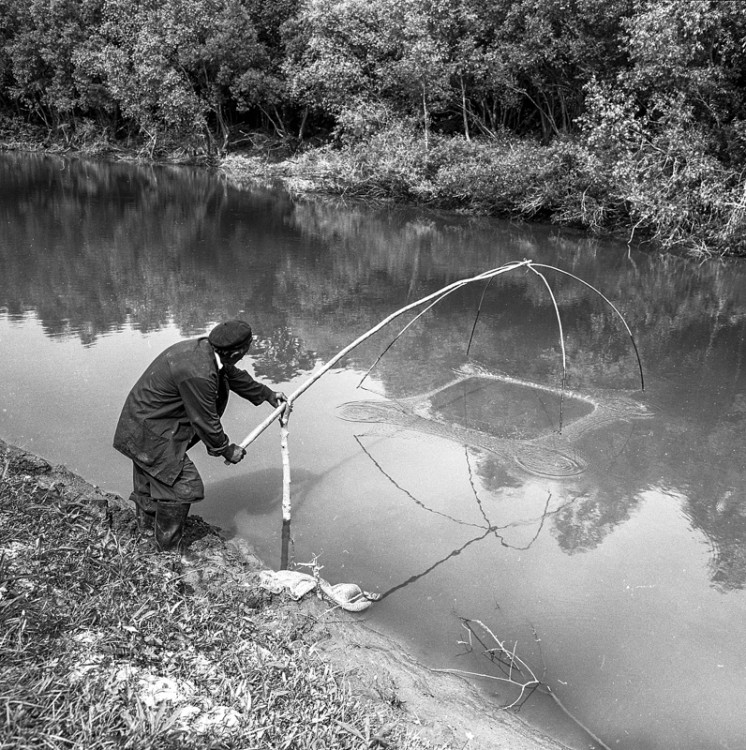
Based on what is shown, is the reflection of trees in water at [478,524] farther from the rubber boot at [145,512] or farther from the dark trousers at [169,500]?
the rubber boot at [145,512]

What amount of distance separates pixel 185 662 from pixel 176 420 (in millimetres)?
1617

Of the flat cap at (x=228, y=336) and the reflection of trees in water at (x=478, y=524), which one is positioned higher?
the flat cap at (x=228, y=336)

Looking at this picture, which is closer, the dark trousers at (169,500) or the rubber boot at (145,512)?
the dark trousers at (169,500)

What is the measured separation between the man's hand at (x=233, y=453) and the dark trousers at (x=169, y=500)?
0.68ft

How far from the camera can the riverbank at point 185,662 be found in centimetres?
271

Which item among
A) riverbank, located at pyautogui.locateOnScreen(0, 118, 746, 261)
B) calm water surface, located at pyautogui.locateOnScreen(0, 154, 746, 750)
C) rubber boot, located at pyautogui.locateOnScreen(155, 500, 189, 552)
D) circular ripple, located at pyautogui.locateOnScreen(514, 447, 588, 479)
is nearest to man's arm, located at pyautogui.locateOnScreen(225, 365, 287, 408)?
rubber boot, located at pyautogui.locateOnScreen(155, 500, 189, 552)

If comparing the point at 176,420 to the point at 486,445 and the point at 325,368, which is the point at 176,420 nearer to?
the point at 325,368

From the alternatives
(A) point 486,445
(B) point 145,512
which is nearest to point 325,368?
(B) point 145,512

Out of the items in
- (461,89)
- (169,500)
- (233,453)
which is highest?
(461,89)

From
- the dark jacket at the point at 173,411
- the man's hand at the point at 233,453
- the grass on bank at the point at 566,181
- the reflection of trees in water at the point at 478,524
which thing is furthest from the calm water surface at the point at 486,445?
the grass on bank at the point at 566,181

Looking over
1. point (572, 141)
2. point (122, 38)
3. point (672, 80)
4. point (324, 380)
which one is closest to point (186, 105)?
point (122, 38)

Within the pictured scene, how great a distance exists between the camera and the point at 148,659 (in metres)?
3.17

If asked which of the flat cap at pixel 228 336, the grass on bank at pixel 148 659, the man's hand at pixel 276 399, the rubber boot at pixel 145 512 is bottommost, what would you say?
the rubber boot at pixel 145 512

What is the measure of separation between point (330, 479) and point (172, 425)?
1.92 metres
